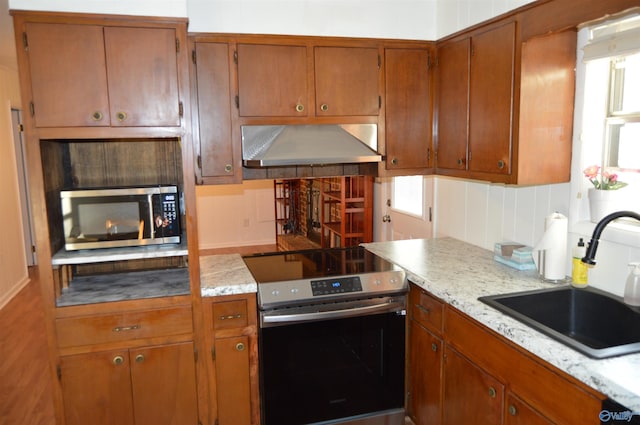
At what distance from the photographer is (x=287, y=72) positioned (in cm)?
261

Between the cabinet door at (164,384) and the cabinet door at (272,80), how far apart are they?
131cm

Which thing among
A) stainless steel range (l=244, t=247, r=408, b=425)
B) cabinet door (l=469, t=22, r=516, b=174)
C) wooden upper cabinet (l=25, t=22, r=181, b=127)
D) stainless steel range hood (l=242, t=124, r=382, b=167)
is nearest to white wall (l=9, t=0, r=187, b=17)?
wooden upper cabinet (l=25, t=22, r=181, b=127)

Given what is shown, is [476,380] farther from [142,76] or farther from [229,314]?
[142,76]

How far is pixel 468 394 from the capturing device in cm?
206

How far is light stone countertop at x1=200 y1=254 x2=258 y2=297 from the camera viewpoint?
7.62 ft

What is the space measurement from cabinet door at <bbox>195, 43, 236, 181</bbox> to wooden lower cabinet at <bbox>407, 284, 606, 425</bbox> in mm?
1263

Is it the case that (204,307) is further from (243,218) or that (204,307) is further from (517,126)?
(243,218)

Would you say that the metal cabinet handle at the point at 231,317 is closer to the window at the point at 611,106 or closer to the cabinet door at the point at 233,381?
the cabinet door at the point at 233,381

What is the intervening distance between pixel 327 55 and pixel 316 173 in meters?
0.74

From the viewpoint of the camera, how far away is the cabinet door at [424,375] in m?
2.33

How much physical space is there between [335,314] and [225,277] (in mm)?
610

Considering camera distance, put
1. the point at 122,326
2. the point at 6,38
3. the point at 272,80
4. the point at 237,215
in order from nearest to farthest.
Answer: the point at 122,326 → the point at 272,80 → the point at 6,38 → the point at 237,215

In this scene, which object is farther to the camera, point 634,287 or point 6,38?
point 6,38

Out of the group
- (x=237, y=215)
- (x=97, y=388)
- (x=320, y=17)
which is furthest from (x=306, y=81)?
(x=237, y=215)
